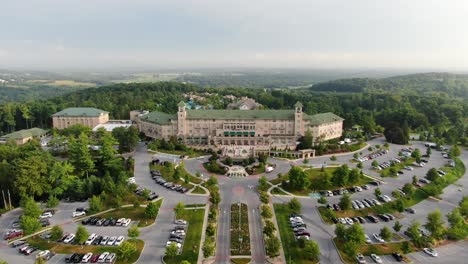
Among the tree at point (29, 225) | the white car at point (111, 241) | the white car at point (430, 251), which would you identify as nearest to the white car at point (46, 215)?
the tree at point (29, 225)

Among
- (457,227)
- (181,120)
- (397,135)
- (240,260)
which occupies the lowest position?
(240,260)

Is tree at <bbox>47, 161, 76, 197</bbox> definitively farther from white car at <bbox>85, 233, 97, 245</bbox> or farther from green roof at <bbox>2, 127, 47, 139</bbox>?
green roof at <bbox>2, 127, 47, 139</bbox>

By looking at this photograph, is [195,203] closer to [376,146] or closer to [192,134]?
[192,134]

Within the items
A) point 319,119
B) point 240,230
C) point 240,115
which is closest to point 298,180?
point 240,230

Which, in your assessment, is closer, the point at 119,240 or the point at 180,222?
the point at 119,240

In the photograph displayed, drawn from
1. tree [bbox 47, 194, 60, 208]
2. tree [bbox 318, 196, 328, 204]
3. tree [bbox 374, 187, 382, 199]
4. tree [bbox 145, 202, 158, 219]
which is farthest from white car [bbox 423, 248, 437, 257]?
tree [bbox 47, 194, 60, 208]

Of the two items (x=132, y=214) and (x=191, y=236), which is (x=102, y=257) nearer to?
(x=191, y=236)
